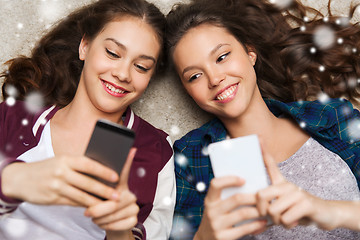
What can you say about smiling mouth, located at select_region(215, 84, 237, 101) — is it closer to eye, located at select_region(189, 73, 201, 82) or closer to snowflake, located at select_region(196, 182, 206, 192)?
eye, located at select_region(189, 73, 201, 82)

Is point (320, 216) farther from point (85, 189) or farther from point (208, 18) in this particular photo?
point (208, 18)

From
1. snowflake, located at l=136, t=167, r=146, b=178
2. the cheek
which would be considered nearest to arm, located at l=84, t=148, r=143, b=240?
snowflake, located at l=136, t=167, r=146, b=178

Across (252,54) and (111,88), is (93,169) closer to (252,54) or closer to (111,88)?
(111,88)

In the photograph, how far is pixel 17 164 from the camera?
1202 millimetres

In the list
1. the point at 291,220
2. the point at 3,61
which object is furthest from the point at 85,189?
the point at 3,61

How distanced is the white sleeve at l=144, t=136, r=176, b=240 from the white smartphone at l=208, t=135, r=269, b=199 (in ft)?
2.24

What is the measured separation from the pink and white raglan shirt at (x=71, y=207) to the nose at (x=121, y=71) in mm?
289

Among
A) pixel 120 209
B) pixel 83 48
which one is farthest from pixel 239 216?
pixel 83 48

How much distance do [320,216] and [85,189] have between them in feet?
2.49

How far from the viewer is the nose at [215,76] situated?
62.0 inches

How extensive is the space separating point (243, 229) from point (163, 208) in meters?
0.64

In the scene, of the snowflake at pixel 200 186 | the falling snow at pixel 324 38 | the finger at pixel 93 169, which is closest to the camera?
the finger at pixel 93 169

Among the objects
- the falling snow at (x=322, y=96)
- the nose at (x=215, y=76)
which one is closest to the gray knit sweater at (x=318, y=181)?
the falling snow at (x=322, y=96)

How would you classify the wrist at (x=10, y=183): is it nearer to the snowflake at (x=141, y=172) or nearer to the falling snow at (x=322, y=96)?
the snowflake at (x=141, y=172)
